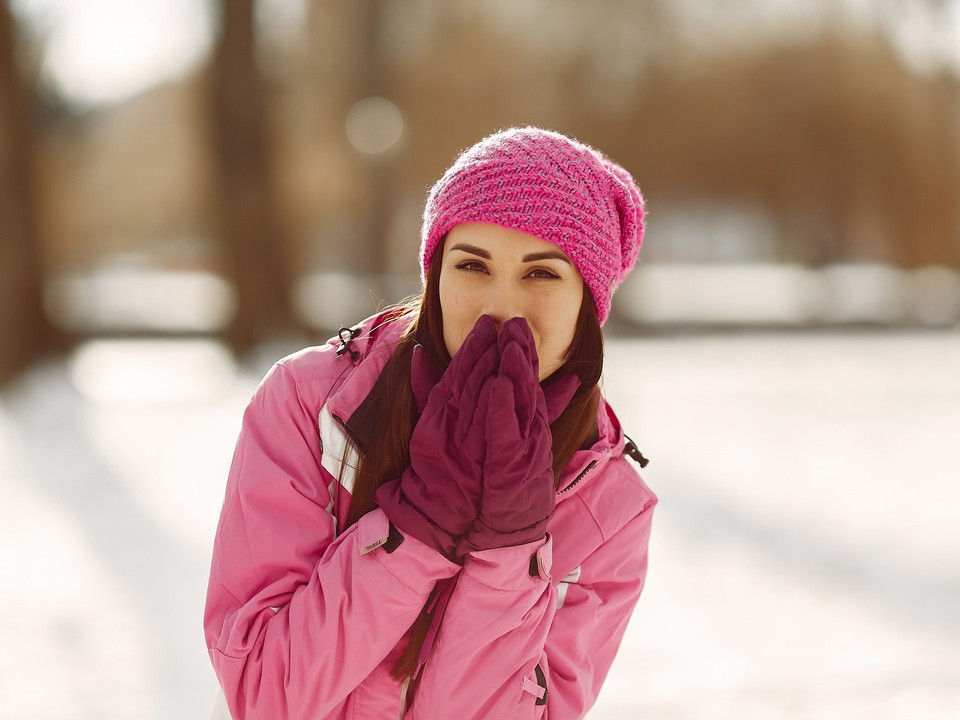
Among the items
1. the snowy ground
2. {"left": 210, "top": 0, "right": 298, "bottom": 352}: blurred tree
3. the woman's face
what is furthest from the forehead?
{"left": 210, "top": 0, "right": 298, "bottom": 352}: blurred tree

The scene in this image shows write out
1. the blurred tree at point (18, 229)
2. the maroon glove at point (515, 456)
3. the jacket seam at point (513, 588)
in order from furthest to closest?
the blurred tree at point (18, 229)
the jacket seam at point (513, 588)
the maroon glove at point (515, 456)

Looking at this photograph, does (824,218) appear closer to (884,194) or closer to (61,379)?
(884,194)

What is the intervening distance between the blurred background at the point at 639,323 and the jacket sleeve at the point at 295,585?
1.82 feet

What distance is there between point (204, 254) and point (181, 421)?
84.1ft

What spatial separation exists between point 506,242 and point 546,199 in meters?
0.09

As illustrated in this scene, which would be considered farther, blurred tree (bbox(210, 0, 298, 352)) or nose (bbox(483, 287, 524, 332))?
blurred tree (bbox(210, 0, 298, 352))

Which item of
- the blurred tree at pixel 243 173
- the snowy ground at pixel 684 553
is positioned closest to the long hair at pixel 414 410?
the snowy ground at pixel 684 553

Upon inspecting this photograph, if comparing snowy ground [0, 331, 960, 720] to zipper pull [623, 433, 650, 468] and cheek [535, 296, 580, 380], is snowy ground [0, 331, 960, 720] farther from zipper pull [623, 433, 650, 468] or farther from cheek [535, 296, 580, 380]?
cheek [535, 296, 580, 380]

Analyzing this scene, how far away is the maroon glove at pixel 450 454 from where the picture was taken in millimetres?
1442

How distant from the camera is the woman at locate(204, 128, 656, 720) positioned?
1.47m

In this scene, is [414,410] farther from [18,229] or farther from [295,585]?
[18,229]

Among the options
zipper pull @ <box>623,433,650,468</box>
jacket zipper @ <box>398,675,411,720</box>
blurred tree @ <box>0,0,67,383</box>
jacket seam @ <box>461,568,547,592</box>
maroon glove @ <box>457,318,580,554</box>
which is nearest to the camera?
maroon glove @ <box>457,318,580,554</box>

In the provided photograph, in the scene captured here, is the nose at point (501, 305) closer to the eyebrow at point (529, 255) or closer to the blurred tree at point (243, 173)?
the eyebrow at point (529, 255)

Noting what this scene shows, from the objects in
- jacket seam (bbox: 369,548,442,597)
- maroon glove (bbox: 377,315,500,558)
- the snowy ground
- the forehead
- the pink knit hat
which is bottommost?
the snowy ground
